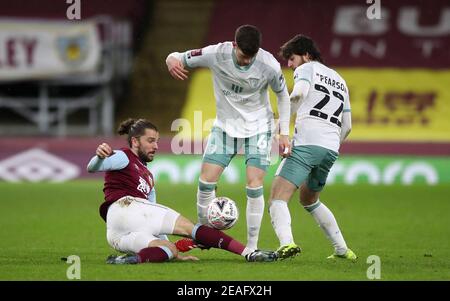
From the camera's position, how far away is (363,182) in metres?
18.2

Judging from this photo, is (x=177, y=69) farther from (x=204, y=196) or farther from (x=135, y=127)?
(x=204, y=196)

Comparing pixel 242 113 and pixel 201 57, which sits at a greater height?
pixel 201 57

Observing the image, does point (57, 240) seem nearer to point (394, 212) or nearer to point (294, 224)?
point (294, 224)

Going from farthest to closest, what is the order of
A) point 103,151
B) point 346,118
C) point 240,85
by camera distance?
point 346,118 < point 240,85 < point 103,151

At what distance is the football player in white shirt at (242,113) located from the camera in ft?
27.9

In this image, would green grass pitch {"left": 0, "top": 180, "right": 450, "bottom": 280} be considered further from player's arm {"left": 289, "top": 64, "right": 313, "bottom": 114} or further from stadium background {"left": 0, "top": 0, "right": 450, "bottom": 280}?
player's arm {"left": 289, "top": 64, "right": 313, "bottom": 114}

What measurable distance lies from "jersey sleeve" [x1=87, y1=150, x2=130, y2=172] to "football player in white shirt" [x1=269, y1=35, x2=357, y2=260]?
1.32 m

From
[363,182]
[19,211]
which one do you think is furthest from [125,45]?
[19,211]

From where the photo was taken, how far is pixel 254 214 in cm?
849

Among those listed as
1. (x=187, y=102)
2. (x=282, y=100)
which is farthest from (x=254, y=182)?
(x=187, y=102)

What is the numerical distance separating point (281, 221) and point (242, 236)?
260cm

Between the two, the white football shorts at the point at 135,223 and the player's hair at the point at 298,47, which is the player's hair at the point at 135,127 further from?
the player's hair at the point at 298,47

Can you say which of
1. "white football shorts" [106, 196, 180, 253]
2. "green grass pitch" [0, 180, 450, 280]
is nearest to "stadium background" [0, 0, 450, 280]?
"green grass pitch" [0, 180, 450, 280]

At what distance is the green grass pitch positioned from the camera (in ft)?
24.5
